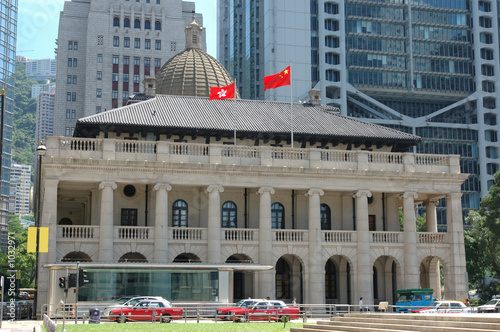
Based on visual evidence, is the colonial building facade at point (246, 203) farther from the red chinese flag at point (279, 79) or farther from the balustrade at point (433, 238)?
the red chinese flag at point (279, 79)

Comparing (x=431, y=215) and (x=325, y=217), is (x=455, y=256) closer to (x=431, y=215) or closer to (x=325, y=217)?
(x=431, y=215)

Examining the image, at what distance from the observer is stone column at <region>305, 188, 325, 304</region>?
61272 mm

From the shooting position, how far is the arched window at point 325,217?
6706 cm

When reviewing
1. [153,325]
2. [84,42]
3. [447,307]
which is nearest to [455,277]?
[447,307]

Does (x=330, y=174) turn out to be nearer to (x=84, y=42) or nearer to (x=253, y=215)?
(x=253, y=215)

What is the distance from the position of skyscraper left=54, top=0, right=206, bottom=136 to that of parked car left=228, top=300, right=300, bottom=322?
103 meters

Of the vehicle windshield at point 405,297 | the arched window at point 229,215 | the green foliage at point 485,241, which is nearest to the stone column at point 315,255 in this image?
the vehicle windshield at point 405,297

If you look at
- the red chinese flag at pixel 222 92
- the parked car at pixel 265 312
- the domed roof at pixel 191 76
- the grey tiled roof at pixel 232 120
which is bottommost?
the parked car at pixel 265 312

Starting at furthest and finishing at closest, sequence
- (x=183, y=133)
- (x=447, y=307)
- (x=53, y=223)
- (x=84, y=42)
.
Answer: (x=84, y=42), (x=183, y=133), (x=53, y=223), (x=447, y=307)

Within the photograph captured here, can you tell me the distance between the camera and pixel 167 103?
230ft

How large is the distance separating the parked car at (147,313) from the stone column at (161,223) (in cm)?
1081

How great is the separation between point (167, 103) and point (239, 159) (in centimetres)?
1217

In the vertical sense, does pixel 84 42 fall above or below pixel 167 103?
above

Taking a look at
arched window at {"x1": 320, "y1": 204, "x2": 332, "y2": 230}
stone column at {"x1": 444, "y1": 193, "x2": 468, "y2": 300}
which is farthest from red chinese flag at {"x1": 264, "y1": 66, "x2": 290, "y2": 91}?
stone column at {"x1": 444, "y1": 193, "x2": 468, "y2": 300}
